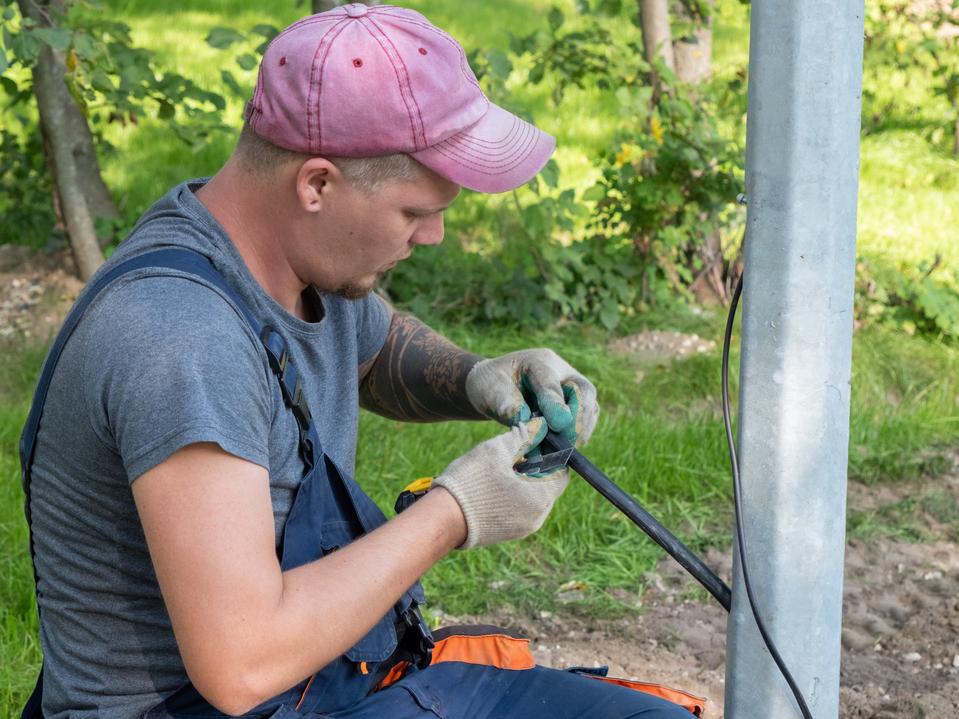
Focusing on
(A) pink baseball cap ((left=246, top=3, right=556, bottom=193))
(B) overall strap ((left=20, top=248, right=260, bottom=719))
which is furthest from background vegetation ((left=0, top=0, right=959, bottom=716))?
(A) pink baseball cap ((left=246, top=3, right=556, bottom=193))

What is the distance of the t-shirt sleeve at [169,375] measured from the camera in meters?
1.15

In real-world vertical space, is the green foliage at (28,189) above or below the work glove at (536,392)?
above

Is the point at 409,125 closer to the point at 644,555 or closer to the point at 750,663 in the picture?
the point at 750,663

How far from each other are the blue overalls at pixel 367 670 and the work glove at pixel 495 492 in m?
0.21

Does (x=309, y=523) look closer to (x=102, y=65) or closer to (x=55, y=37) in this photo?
(x=55, y=37)

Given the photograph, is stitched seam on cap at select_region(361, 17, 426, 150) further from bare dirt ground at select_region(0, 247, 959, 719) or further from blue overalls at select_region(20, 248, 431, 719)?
bare dirt ground at select_region(0, 247, 959, 719)

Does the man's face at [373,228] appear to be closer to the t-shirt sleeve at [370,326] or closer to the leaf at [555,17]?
the t-shirt sleeve at [370,326]

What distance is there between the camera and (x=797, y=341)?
1.22 meters

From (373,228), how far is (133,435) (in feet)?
1.77

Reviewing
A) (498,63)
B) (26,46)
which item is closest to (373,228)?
(26,46)

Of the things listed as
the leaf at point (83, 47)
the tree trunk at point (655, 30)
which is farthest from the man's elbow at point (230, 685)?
the tree trunk at point (655, 30)

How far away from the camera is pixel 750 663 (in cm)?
133

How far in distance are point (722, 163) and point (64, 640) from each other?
11.2 ft

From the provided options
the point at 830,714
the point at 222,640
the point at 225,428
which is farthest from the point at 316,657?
the point at 830,714
